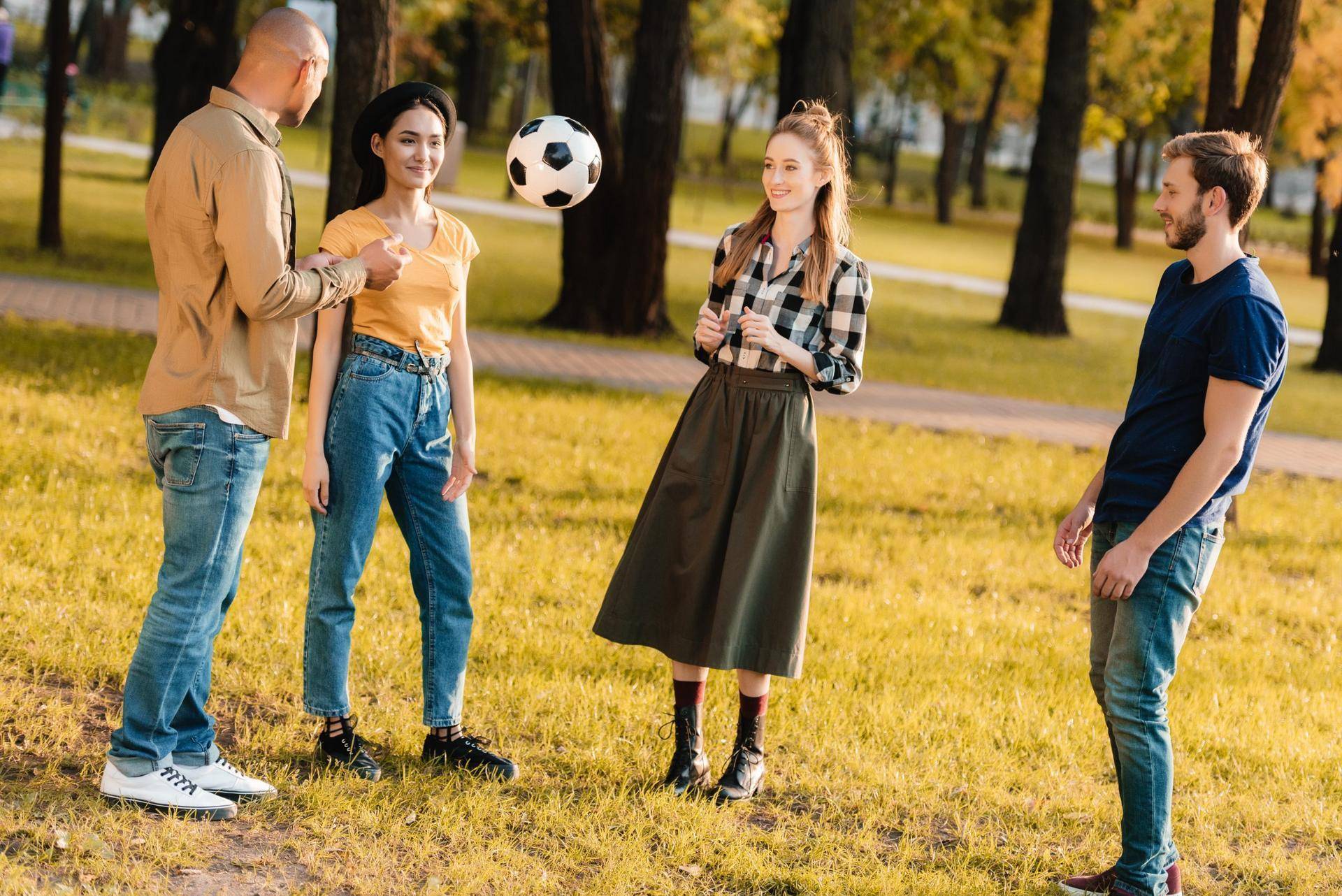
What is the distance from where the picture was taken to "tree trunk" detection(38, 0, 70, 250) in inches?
571

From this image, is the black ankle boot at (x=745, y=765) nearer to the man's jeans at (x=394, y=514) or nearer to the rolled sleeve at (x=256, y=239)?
the man's jeans at (x=394, y=514)

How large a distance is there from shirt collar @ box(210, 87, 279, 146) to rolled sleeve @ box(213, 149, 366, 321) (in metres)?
0.09

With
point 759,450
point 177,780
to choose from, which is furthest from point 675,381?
point 177,780

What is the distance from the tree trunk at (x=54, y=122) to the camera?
14508 mm

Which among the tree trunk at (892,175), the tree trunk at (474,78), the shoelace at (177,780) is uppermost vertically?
the tree trunk at (474,78)

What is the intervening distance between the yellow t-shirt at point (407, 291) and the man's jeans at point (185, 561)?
0.52 metres

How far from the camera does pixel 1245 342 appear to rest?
344 centimetres

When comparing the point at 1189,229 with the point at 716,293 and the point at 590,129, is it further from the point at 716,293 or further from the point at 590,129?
the point at 590,129

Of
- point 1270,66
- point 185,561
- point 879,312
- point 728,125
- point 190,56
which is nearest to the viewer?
point 185,561

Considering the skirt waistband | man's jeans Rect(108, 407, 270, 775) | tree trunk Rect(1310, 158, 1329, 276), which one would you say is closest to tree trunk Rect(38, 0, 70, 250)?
man's jeans Rect(108, 407, 270, 775)

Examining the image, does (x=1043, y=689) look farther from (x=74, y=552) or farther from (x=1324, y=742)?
(x=74, y=552)

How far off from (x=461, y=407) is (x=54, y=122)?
Result: 12.7 m

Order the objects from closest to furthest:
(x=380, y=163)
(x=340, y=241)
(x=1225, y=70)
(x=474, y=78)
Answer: (x=340, y=241)
(x=380, y=163)
(x=1225, y=70)
(x=474, y=78)

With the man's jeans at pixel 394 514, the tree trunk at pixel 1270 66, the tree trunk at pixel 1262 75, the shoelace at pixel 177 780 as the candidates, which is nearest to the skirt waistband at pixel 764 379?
the man's jeans at pixel 394 514
